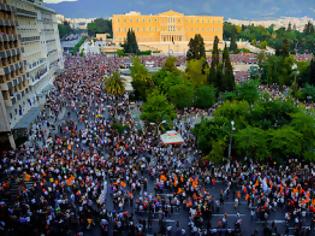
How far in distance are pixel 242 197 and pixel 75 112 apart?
74.1ft

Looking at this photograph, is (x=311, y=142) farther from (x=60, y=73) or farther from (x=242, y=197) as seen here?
(x=60, y=73)

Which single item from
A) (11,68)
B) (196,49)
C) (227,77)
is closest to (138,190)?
(11,68)

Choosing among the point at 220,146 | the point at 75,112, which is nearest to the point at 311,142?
the point at 220,146

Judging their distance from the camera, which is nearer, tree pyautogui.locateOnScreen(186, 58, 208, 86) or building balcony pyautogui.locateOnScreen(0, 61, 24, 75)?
building balcony pyautogui.locateOnScreen(0, 61, 24, 75)

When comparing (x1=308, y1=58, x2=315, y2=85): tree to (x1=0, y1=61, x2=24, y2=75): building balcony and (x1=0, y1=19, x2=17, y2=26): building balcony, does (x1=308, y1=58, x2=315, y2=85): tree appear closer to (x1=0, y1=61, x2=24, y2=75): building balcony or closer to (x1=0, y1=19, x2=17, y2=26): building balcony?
Result: (x1=0, y1=61, x2=24, y2=75): building balcony

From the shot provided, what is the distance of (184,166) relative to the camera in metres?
23.4

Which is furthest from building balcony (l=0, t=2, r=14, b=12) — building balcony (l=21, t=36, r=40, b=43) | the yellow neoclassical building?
the yellow neoclassical building

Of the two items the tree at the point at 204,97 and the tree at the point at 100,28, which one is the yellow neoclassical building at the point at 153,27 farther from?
the tree at the point at 204,97

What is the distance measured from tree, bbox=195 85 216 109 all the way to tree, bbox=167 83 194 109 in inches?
41.9

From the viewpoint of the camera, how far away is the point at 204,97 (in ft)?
127

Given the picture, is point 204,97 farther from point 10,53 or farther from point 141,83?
point 10,53

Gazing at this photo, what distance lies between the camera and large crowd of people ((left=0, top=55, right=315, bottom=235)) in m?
16.7

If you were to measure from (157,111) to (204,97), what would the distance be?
31.8 ft

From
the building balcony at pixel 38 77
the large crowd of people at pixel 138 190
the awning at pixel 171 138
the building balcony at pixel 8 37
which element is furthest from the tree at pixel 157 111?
the building balcony at pixel 38 77
